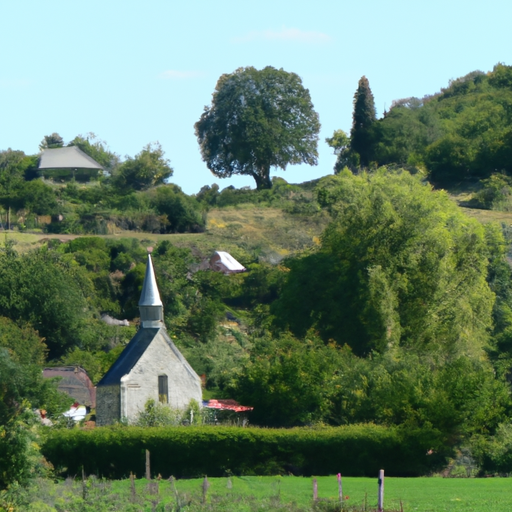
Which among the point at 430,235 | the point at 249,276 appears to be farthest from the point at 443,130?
the point at 430,235

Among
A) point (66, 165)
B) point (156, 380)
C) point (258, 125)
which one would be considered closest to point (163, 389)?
point (156, 380)

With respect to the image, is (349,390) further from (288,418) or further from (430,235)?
(430,235)

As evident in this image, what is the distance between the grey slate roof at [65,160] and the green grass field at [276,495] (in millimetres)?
64621

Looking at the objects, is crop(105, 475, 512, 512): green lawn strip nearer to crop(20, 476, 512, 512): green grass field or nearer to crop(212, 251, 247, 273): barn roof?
crop(20, 476, 512, 512): green grass field

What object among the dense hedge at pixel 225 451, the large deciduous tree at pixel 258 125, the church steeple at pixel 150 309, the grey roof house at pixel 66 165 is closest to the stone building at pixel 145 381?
the church steeple at pixel 150 309

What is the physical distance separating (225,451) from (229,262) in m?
33.4

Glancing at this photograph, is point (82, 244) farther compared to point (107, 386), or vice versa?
point (82, 244)

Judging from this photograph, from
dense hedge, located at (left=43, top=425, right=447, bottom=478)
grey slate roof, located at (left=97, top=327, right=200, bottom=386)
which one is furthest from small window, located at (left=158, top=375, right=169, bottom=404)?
dense hedge, located at (left=43, top=425, right=447, bottom=478)

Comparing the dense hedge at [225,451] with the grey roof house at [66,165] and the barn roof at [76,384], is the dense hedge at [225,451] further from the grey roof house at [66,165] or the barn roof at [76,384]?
the grey roof house at [66,165]

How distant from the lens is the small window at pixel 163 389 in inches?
1761

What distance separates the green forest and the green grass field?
1.56m

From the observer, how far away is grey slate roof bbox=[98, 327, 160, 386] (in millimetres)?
44750

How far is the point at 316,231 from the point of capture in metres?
80.6

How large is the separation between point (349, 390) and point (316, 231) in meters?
36.6
